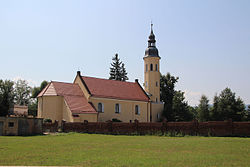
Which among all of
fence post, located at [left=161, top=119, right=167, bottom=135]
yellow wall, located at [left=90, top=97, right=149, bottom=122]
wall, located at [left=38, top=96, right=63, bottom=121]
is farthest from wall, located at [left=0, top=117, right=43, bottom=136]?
fence post, located at [left=161, top=119, right=167, bottom=135]

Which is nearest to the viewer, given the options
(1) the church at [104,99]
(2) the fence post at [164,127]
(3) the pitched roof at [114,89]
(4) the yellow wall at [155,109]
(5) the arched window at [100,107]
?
(2) the fence post at [164,127]

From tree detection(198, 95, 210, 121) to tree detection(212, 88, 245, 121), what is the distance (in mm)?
5029

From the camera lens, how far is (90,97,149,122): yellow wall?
4455 centimetres

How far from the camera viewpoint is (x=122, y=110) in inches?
1859

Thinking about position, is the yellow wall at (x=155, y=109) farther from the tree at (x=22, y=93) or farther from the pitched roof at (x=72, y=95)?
the tree at (x=22, y=93)

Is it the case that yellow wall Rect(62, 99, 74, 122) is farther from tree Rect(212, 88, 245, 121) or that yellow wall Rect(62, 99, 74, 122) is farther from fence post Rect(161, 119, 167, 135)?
tree Rect(212, 88, 245, 121)

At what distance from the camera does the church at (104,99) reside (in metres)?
41.2

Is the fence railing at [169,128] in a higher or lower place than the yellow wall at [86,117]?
lower

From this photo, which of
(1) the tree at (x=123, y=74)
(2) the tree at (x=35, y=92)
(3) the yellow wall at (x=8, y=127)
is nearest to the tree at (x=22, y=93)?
(2) the tree at (x=35, y=92)

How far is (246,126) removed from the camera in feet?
79.2

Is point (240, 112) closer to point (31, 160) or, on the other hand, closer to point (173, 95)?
point (173, 95)

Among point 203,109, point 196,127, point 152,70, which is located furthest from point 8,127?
point 203,109

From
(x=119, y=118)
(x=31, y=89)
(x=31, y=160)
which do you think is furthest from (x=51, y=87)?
(x=31, y=89)

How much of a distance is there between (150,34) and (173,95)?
19.5 metres
